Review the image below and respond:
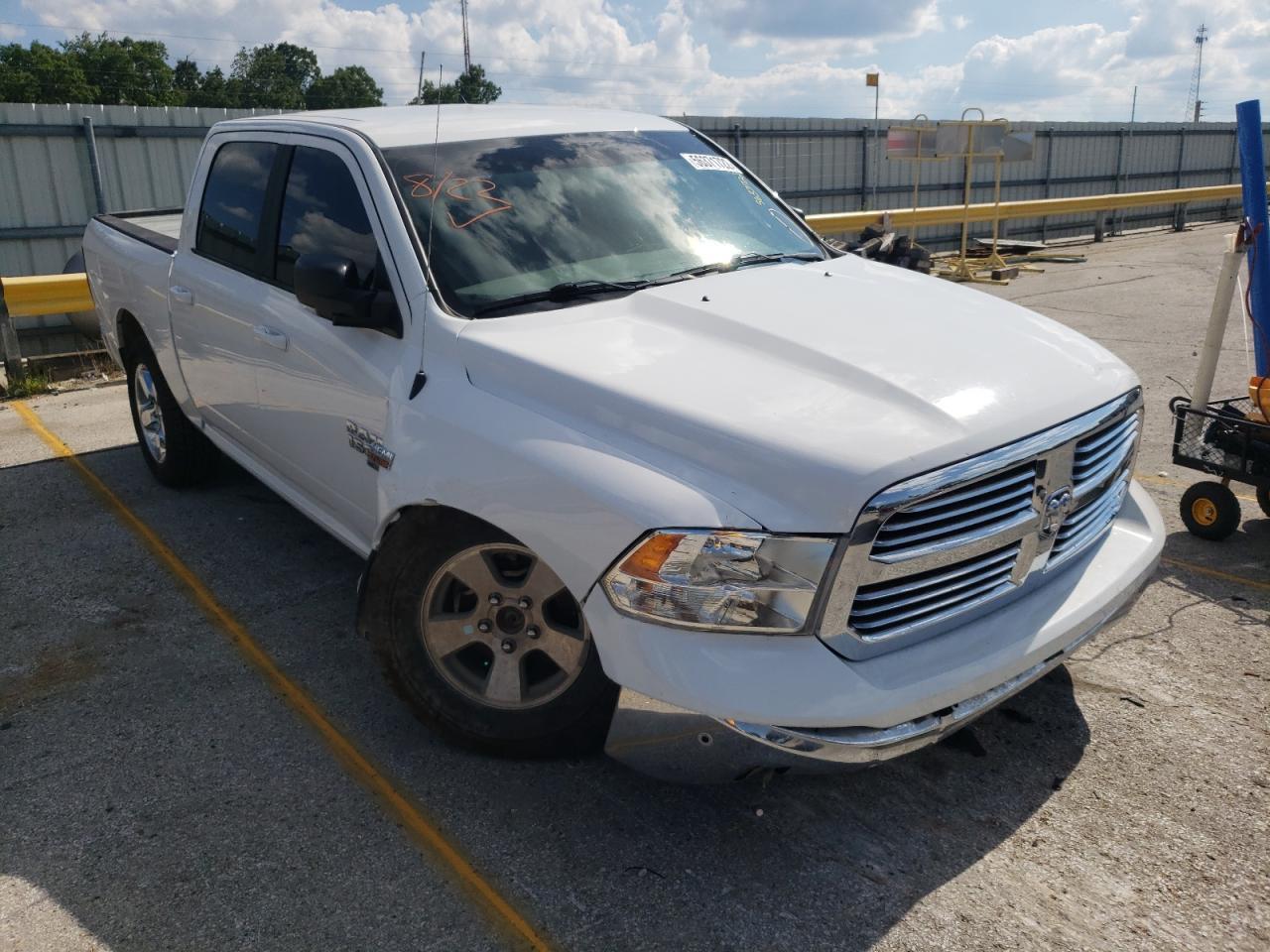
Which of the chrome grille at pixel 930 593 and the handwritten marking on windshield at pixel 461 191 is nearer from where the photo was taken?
the chrome grille at pixel 930 593

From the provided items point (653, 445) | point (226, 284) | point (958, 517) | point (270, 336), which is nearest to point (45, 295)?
point (226, 284)

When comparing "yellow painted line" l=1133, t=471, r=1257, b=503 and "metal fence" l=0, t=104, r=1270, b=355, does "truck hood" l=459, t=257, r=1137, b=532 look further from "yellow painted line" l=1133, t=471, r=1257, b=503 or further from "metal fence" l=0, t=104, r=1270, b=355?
"metal fence" l=0, t=104, r=1270, b=355

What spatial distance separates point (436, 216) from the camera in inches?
145

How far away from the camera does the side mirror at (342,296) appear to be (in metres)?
3.44

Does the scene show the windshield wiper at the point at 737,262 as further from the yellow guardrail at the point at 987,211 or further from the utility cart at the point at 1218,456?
the yellow guardrail at the point at 987,211

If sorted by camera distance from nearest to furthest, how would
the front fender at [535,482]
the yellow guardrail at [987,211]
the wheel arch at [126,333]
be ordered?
the front fender at [535,482]
the wheel arch at [126,333]
the yellow guardrail at [987,211]

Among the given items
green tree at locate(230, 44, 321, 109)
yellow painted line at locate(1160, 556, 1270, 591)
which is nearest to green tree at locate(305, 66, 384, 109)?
green tree at locate(230, 44, 321, 109)

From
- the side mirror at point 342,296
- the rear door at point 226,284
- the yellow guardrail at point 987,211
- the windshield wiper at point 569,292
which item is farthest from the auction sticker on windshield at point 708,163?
the yellow guardrail at point 987,211

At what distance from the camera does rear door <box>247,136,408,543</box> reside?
360cm

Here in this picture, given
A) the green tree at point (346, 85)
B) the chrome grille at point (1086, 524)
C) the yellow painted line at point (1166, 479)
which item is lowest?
the yellow painted line at point (1166, 479)

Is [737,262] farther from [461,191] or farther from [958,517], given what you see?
[958,517]

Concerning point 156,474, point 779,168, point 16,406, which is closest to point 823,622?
point 156,474

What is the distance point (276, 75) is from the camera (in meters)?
69.3

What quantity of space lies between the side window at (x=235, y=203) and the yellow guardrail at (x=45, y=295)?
15.0 feet
